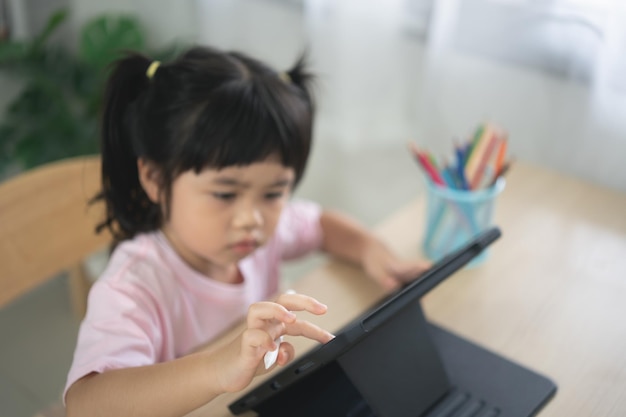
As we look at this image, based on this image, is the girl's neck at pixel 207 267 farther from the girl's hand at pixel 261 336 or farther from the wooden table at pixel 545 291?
the girl's hand at pixel 261 336

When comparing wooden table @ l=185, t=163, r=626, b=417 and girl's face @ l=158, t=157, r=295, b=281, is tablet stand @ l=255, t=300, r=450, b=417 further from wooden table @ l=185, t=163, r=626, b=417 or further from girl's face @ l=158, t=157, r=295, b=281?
girl's face @ l=158, t=157, r=295, b=281

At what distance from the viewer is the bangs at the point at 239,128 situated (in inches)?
33.0

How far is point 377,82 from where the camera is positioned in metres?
1.46

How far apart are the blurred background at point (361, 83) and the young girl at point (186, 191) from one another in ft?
0.44

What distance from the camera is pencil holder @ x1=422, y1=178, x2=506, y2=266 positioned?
99 centimetres

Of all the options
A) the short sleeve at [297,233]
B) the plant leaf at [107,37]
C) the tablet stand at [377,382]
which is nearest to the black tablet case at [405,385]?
the tablet stand at [377,382]

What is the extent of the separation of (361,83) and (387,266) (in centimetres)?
61

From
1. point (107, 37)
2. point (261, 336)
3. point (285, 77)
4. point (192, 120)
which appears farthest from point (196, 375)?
point (107, 37)

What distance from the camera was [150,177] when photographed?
90 centimetres

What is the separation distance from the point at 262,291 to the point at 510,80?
0.58 metres

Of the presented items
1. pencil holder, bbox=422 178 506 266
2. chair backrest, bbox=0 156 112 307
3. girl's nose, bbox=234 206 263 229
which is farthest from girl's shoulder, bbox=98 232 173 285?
pencil holder, bbox=422 178 506 266

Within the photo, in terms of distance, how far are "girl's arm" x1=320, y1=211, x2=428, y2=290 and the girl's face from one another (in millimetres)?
165

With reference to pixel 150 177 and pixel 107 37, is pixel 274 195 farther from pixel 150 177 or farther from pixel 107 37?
pixel 107 37

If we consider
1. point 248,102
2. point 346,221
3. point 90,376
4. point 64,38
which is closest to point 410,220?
point 346,221
